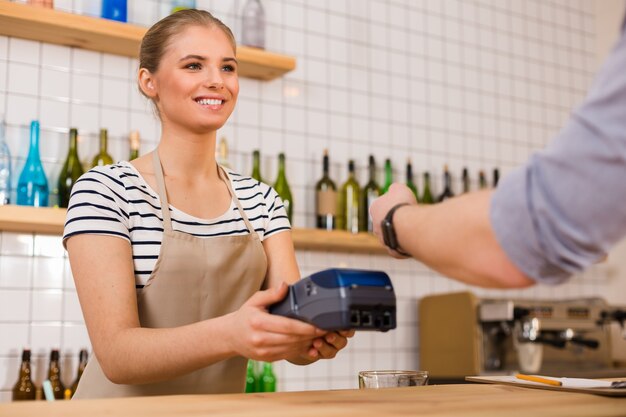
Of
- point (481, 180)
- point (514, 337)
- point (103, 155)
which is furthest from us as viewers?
point (481, 180)

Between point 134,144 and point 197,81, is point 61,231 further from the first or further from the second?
point 197,81

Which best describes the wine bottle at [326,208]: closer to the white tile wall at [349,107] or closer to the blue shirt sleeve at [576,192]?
the white tile wall at [349,107]

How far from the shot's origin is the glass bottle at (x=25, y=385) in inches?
102

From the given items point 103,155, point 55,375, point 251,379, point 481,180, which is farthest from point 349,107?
point 55,375

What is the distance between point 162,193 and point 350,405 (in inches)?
29.9

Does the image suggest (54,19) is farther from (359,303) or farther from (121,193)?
(359,303)

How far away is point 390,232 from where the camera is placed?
1173 millimetres

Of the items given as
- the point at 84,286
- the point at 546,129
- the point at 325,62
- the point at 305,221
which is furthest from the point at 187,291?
the point at 546,129

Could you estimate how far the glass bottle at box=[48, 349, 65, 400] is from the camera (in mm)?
2643

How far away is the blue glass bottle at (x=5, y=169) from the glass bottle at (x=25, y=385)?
0.54m

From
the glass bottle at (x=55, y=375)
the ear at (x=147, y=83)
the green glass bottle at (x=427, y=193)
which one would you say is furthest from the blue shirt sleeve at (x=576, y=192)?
the green glass bottle at (x=427, y=193)

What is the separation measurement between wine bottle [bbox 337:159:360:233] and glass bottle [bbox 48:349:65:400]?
1.28m

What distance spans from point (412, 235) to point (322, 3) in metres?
2.59

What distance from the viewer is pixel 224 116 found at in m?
1.77
